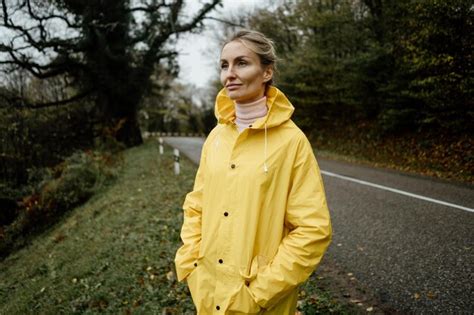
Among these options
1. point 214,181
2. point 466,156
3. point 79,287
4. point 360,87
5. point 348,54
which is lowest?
point 79,287

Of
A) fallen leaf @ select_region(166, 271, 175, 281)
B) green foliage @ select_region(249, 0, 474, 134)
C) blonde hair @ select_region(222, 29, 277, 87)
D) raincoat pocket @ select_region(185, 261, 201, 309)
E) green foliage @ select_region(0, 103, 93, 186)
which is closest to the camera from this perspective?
blonde hair @ select_region(222, 29, 277, 87)

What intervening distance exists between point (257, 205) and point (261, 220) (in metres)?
0.10

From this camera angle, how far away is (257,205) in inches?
73.1

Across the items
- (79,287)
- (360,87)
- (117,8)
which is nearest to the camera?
(79,287)

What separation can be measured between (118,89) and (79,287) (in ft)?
57.9

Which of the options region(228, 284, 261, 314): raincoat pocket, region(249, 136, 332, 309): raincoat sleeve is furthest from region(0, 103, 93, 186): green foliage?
region(249, 136, 332, 309): raincoat sleeve

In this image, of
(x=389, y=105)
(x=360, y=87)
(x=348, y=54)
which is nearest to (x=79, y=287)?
(x=389, y=105)

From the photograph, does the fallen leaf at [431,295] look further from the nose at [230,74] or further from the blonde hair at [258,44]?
the nose at [230,74]

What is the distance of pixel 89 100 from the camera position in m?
22.8

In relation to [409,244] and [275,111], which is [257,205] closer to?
[275,111]

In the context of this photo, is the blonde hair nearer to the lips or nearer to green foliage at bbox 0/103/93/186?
the lips

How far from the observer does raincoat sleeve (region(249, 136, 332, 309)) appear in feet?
5.68

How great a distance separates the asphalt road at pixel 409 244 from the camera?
12.0ft

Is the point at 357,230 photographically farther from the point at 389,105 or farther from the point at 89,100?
the point at 89,100
